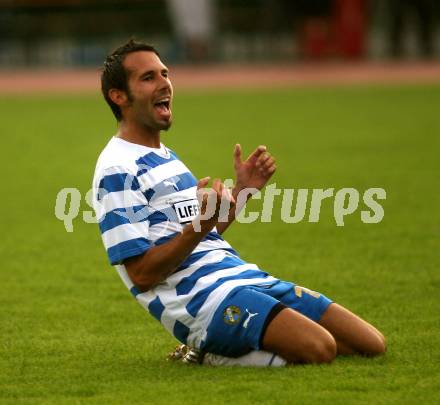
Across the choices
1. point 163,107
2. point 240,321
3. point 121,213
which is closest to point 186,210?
point 121,213

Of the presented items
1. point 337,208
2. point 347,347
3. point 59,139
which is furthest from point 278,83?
point 347,347

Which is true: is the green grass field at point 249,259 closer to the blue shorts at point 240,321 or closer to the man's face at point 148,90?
the blue shorts at point 240,321

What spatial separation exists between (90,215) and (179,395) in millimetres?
6032

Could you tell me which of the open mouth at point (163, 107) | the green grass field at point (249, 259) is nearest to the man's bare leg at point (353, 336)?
the green grass field at point (249, 259)

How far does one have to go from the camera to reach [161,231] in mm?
5445

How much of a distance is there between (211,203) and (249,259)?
3.69 metres

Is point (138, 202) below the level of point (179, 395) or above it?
above

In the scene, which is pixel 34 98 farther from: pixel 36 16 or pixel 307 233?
pixel 307 233

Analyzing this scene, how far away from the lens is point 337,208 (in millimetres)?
10836

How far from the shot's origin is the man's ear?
5539 millimetres

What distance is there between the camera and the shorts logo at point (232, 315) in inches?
208

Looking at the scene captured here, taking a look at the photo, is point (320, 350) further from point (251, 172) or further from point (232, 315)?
point (251, 172)

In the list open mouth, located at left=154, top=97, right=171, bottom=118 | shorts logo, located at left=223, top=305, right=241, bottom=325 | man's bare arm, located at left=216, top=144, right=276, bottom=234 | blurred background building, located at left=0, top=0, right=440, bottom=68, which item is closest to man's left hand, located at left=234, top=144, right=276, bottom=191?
man's bare arm, located at left=216, top=144, right=276, bottom=234

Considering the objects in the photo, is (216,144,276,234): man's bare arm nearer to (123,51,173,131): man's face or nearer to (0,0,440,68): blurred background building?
(123,51,173,131): man's face
